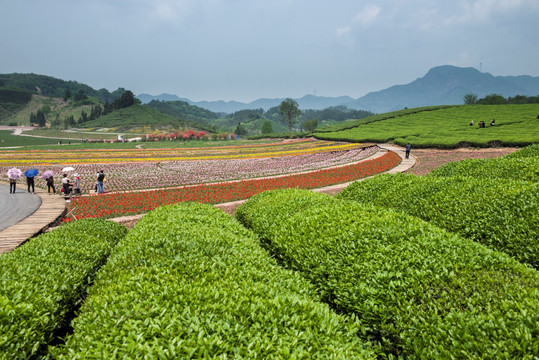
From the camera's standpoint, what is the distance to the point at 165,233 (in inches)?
263

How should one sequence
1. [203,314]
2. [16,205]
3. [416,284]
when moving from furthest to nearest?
[16,205], [416,284], [203,314]

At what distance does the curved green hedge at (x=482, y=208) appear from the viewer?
19.8ft

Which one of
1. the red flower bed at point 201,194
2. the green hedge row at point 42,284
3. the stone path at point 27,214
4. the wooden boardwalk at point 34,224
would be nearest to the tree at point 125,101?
the stone path at point 27,214

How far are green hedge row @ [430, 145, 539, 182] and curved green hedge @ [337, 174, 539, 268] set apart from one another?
2294mm

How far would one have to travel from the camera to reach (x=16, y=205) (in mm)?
15844

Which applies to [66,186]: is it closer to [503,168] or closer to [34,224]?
[34,224]

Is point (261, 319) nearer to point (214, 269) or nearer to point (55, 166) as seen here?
point (214, 269)

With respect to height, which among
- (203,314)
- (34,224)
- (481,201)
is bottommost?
(34,224)

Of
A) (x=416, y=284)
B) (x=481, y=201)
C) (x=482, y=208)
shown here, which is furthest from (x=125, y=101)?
(x=416, y=284)

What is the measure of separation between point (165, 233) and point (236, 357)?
4.32 meters

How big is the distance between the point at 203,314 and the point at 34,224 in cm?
1288

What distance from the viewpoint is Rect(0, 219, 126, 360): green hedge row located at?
3.85m

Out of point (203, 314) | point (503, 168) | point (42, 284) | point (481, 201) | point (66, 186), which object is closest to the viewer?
point (203, 314)

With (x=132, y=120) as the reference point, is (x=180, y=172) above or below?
below
